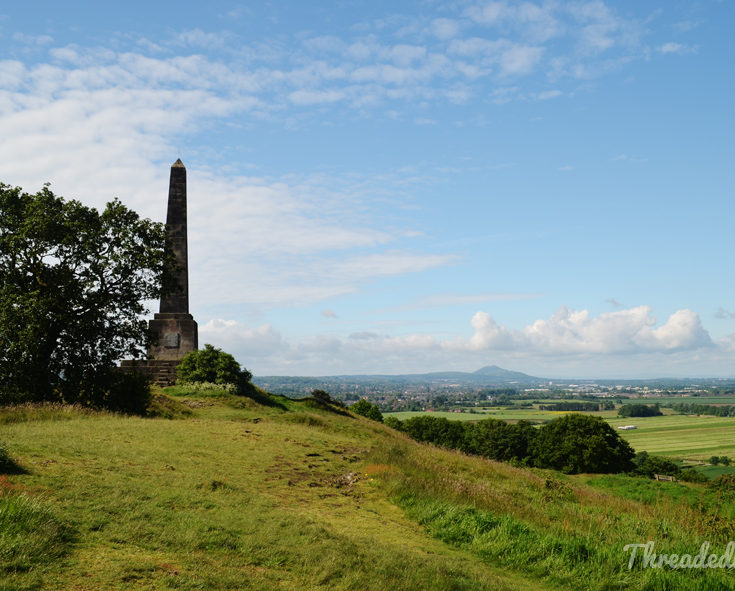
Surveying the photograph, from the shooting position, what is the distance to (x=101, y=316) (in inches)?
837

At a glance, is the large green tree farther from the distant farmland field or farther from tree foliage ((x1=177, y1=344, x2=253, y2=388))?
the distant farmland field

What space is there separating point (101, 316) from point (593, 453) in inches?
1805

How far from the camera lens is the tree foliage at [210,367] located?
29.8m

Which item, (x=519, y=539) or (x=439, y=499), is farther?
(x=439, y=499)

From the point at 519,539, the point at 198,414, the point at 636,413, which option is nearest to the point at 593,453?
the point at 198,414

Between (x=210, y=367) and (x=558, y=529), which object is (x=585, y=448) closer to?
(x=210, y=367)

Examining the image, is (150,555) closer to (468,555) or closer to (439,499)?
(468,555)

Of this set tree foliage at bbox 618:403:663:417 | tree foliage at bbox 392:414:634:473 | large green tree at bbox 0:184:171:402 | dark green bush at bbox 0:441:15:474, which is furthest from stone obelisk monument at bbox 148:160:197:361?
tree foliage at bbox 618:403:663:417

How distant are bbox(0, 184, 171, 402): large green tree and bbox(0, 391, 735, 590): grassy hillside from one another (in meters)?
4.04

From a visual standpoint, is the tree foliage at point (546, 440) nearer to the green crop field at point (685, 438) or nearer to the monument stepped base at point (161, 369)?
the monument stepped base at point (161, 369)

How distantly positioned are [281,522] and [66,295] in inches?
639

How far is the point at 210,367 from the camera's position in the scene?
30.1m

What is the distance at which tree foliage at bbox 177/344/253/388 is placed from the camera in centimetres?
2981

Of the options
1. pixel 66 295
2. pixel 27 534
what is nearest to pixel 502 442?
pixel 66 295
